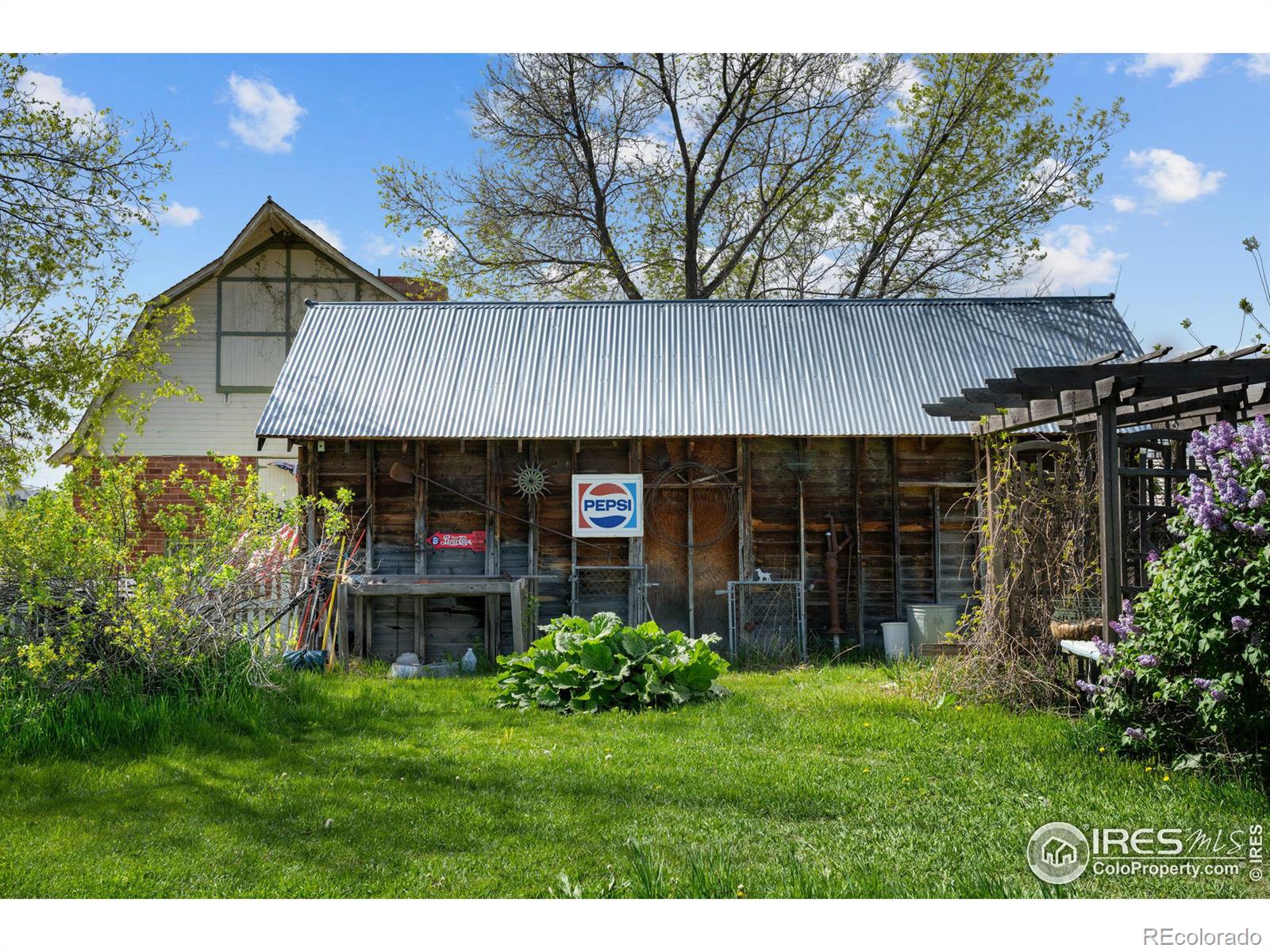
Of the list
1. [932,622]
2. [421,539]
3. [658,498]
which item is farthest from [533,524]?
[932,622]

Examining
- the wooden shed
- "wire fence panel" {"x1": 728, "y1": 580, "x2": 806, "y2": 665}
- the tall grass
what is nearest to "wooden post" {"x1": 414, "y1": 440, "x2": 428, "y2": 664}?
the wooden shed

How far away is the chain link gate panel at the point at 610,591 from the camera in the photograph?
1246 cm

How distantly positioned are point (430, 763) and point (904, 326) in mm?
10120

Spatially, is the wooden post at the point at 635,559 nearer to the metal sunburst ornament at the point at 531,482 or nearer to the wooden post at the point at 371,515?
the metal sunburst ornament at the point at 531,482

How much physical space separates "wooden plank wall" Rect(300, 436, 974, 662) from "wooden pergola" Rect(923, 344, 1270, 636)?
14.5ft

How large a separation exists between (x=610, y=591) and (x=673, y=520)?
1206 mm

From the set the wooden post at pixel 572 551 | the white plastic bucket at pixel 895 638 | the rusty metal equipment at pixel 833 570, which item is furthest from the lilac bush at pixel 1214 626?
the wooden post at pixel 572 551

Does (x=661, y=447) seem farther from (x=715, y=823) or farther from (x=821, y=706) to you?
(x=715, y=823)

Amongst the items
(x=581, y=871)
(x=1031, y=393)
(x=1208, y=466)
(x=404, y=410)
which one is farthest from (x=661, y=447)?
(x=581, y=871)

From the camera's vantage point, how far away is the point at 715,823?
5.30 m

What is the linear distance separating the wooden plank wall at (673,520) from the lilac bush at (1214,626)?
6404mm

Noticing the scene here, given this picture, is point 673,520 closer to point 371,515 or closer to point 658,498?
point 658,498

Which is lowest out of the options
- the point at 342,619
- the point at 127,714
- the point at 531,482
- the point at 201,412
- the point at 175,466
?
the point at 127,714

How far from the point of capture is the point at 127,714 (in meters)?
7.25
